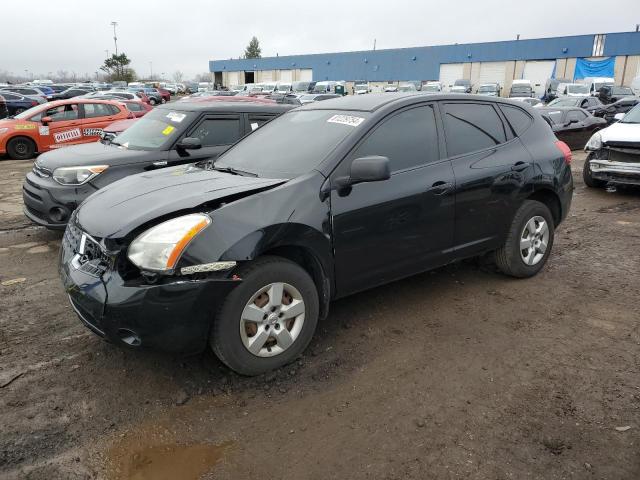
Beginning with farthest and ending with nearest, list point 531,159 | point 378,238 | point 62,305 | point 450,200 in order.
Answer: point 531,159, point 62,305, point 450,200, point 378,238

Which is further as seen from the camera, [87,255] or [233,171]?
[233,171]

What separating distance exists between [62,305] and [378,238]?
2754 millimetres

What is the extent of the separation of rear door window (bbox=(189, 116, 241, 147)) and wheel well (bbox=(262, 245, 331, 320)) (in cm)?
339

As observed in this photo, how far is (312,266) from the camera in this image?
337 centimetres

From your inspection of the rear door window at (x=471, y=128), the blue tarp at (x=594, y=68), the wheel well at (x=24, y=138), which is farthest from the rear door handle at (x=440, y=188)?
the blue tarp at (x=594, y=68)

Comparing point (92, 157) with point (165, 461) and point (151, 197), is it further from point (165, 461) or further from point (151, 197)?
point (165, 461)

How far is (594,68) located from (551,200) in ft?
151

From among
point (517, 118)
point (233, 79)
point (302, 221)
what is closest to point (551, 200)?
point (517, 118)

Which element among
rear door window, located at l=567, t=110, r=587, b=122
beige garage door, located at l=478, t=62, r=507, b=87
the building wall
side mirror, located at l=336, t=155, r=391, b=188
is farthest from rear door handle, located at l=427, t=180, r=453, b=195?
beige garage door, located at l=478, t=62, r=507, b=87

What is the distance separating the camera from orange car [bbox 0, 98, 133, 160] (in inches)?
488

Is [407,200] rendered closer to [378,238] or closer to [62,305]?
[378,238]

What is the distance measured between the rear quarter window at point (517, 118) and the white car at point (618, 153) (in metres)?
4.57

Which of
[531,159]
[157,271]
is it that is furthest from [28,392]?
[531,159]

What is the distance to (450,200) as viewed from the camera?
400cm
